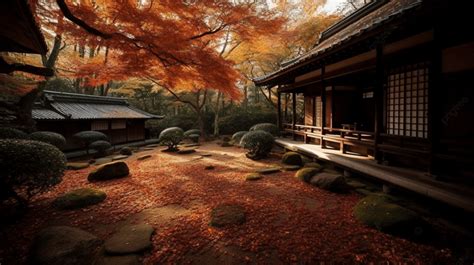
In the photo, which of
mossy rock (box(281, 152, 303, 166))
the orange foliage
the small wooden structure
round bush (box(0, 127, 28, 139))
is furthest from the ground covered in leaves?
the small wooden structure

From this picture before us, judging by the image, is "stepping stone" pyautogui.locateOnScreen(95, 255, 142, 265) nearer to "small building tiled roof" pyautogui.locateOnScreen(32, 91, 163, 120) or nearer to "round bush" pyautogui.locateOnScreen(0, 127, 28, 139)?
"round bush" pyautogui.locateOnScreen(0, 127, 28, 139)

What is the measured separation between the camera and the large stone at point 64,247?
8.91 ft

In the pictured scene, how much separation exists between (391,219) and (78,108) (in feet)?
62.6

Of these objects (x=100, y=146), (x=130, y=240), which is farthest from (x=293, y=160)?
(x=100, y=146)

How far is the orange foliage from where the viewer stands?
586 cm

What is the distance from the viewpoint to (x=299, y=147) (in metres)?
9.26

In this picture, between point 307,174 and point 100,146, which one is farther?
point 100,146

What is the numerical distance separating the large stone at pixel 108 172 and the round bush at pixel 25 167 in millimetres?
2298

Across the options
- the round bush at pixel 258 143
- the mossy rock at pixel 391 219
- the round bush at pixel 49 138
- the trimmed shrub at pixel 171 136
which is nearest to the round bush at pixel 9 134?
the round bush at pixel 49 138

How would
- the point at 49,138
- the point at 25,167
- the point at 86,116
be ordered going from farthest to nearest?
the point at 86,116
the point at 49,138
the point at 25,167

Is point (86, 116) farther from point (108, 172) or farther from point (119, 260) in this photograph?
point (119, 260)

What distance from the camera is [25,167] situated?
414cm

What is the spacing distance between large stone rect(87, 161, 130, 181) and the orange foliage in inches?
139

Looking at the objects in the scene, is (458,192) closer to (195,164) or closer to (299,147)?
(299,147)
